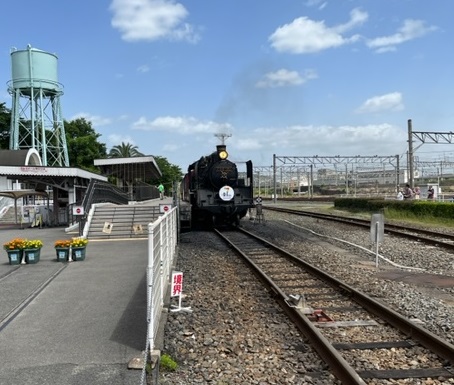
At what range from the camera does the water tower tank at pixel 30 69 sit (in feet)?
165

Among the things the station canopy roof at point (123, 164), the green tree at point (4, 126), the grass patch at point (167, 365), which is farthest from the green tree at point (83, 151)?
the grass patch at point (167, 365)

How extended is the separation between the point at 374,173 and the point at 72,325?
69.0m

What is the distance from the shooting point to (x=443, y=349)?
17.7ft

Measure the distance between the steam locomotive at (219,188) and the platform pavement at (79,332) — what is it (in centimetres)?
961

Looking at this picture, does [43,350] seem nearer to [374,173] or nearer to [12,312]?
[12,312]

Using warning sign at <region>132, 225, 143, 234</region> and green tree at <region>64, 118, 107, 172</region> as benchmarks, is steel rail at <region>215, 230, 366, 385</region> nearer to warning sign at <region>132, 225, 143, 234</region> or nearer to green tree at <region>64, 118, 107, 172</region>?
warning sign at <region>132, 225, 143, 234</region>

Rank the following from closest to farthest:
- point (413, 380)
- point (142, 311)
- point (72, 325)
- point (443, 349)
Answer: point (413, 380)
point (443, 349)
point (72, 325)
point (142, 311)

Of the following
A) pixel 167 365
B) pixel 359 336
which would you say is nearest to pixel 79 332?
pixel 167 365

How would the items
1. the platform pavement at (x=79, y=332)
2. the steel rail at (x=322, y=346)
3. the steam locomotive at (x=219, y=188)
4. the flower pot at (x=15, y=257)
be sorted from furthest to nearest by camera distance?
the steam locomotive at (x=219, y=188) < the flower pot at (x=15, y=257) < the platform pavement at (x=79, y=332) < the steel rail at (x=322, y=346)

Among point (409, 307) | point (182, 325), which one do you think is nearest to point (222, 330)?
point (182, 325)

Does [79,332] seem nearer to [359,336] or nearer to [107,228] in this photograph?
[359,336]

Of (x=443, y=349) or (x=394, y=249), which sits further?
(x=394, y=249)

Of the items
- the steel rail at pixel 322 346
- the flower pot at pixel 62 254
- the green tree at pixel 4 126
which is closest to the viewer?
the steel rail at pixel 322 346

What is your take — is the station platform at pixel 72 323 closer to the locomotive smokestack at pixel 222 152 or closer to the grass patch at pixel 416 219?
the locomotive smokestack at pixel 222 152
